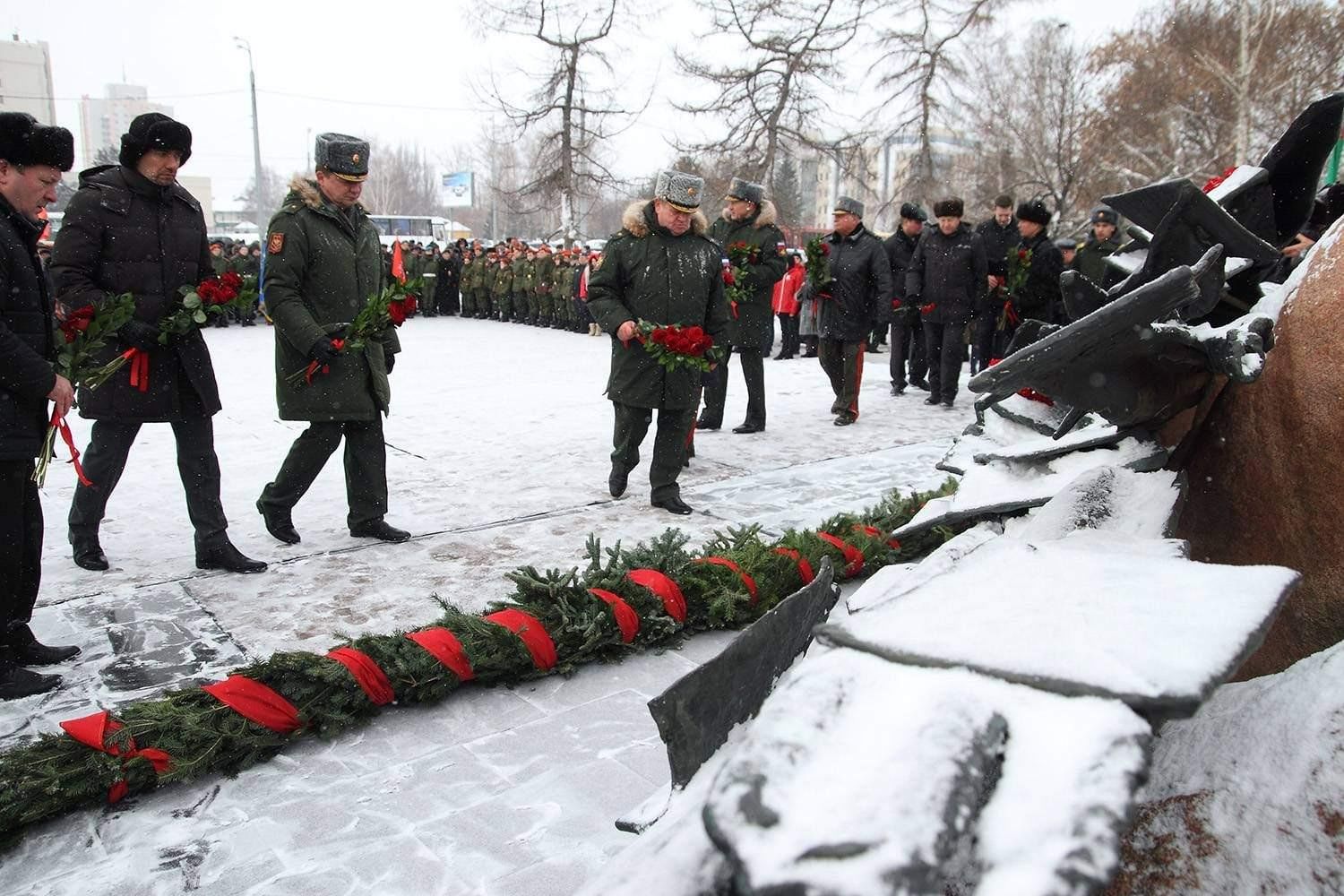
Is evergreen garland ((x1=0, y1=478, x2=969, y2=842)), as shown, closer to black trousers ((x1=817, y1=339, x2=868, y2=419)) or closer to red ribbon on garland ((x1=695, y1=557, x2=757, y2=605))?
red ribbon on garland ((x1=695, y1=557, x2=757, y2=605))

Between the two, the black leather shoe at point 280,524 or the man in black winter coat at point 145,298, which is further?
the black leather shoe at point 280,524

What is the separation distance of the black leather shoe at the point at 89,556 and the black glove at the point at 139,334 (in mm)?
1051

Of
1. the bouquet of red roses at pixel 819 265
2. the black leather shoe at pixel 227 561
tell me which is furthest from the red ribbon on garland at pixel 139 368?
the bouquet of red roses at pixel 819 265

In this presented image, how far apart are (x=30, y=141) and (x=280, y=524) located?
→ 2271mm

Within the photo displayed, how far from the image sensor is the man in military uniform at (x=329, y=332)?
189 inches

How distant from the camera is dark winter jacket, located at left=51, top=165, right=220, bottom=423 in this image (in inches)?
170

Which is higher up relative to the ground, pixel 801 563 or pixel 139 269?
pixel 139 269

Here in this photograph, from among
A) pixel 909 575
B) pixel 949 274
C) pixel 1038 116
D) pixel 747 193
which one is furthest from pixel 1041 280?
Result: pixel 1038 116

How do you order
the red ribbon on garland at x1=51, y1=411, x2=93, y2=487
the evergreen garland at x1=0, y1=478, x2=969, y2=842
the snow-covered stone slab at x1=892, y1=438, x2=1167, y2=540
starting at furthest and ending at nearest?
the red ribbon on garland at x1=51, y1=411, x2=93, y2=487 < the evergreen garland at x1=0, y1=478, x2=969, y2=842 < the snow-covered stone slab at x1=892, y1=438, x2=1167, y2=540

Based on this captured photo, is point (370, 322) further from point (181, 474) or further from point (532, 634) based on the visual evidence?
point (532, 634)

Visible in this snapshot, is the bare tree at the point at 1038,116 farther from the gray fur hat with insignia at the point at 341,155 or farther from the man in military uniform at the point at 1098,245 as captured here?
the gray fur hat with insignia at the point at 341,155

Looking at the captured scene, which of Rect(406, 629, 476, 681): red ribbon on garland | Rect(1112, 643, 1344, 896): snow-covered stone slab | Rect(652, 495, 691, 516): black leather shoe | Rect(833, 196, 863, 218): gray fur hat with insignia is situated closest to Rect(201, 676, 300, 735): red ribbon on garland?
Rect(406, 629, 476, 681): red ribbon on garland

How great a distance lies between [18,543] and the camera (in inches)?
139

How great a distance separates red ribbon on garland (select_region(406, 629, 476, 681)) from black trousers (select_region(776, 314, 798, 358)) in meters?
11.6
